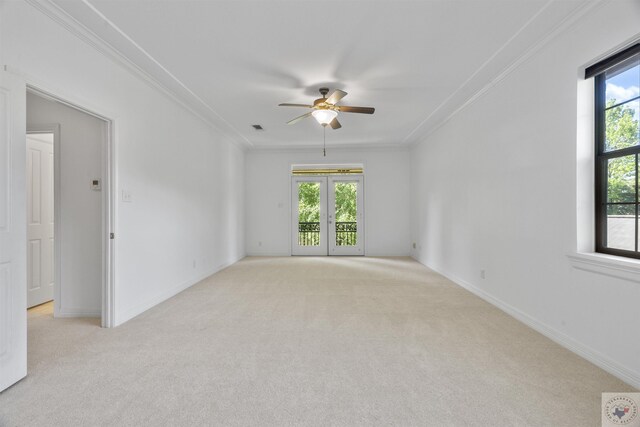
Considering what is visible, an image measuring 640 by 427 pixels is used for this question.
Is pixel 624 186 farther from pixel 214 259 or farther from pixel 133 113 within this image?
pixel 214 259

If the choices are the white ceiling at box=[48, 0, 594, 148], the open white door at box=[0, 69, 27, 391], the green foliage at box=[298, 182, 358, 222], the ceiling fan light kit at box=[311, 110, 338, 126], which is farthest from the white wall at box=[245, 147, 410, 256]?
the open white door at box=[0, 69, 27, 391]

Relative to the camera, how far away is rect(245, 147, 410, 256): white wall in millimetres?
7957

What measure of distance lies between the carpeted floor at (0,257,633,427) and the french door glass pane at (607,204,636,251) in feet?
3.11

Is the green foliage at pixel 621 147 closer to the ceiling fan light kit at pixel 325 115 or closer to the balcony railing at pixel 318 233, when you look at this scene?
the ceiling fan light kit at pixel 325 115

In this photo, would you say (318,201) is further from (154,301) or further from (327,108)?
(154,301)

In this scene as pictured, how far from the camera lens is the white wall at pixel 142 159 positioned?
2371 millimetres

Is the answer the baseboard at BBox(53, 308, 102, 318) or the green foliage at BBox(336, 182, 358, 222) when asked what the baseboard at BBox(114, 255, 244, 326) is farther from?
the green foliage at BBox(336, 182, 358, 222)

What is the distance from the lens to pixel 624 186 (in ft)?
7.51

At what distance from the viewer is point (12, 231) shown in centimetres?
210

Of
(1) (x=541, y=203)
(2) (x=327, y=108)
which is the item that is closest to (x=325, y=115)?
(2) (x=327, y=108)

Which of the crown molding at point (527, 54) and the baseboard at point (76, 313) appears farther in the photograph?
the baseboard at point (76, 313)

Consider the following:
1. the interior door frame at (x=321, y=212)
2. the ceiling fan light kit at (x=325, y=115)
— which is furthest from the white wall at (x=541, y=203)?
the interior door frame at (x=321, y=212)

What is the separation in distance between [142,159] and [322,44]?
2.39 m

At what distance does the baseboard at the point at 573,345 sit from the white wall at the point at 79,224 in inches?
179
